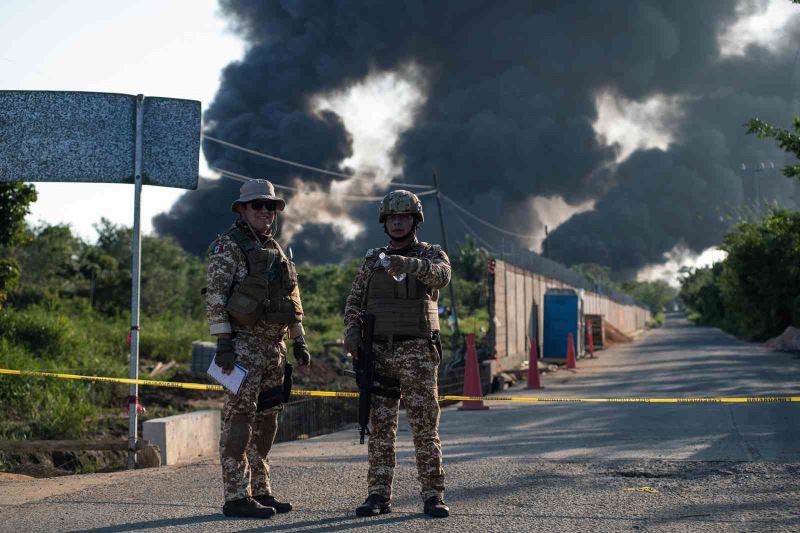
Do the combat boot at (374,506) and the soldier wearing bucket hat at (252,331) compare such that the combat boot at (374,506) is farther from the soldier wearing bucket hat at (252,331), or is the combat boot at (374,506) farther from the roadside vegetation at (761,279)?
the roadside vegetation at (761,279)

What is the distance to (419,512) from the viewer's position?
5137mm

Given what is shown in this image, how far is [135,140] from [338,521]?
3.88 m

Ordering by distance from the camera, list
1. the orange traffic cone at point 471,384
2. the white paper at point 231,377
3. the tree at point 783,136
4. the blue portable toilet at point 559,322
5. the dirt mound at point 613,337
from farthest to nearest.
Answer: the dirt mound at point 613,337
the blue portable toilet at point 559,322
the tree at point 783,136
the orange traffic cone at point 471,384
the white paper at point 231,377

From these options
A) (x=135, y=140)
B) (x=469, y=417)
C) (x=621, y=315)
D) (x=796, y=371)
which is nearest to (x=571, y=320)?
(x=796, y=371)

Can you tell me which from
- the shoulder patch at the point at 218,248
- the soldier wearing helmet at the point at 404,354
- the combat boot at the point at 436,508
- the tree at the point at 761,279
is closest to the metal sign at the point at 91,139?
the shoulder patch at the point at 218,248

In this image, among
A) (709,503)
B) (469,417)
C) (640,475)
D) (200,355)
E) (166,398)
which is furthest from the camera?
(200,355)

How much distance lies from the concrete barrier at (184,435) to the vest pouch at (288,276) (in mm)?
2862

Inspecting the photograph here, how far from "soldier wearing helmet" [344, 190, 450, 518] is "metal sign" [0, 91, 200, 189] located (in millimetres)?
2868

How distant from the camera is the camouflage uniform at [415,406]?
199 inches

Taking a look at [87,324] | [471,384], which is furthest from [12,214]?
[87,324]

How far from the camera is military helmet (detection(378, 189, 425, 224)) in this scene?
510 cm

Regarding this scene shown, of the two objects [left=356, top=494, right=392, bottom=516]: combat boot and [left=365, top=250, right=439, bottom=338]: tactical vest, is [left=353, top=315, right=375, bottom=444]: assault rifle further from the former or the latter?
[left=356, top=494, right=392, bottom=516]: combat boot

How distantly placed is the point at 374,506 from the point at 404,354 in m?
0.82

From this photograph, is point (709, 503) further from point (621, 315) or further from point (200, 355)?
point (621, 315)
